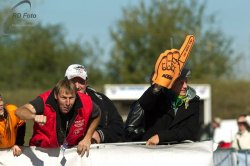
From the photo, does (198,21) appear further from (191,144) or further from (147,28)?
(191,144)

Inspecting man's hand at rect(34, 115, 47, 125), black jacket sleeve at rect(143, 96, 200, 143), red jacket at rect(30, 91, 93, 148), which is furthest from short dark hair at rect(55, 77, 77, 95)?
black jacket sleeve at rect(143, 96, 200, 143)

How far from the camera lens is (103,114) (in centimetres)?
920

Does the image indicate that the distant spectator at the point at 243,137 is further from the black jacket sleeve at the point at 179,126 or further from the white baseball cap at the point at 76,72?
the white baseball cap at the point at 76,72

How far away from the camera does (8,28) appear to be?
1139 centimetres

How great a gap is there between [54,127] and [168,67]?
4.53 feet

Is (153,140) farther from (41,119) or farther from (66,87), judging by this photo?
(41,119)

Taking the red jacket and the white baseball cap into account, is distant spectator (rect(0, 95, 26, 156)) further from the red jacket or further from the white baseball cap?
the white baseball cap

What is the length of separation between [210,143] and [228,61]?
39287 mm

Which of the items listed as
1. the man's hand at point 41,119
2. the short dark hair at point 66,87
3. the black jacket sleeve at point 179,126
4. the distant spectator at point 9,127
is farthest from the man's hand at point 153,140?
the man's hand at point 41,119

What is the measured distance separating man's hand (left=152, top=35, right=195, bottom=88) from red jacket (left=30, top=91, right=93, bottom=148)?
803mm

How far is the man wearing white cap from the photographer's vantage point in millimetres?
8914

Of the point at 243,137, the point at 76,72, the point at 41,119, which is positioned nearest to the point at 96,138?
the point at 76,72

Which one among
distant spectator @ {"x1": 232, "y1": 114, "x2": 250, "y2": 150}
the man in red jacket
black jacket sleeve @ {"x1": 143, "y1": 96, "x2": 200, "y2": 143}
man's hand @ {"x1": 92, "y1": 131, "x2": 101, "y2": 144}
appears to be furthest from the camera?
distant spectator @ {"x1": 232, "y1": 114, "x2": 250, "y2": 150}

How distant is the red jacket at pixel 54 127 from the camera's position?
7858 millimetres
